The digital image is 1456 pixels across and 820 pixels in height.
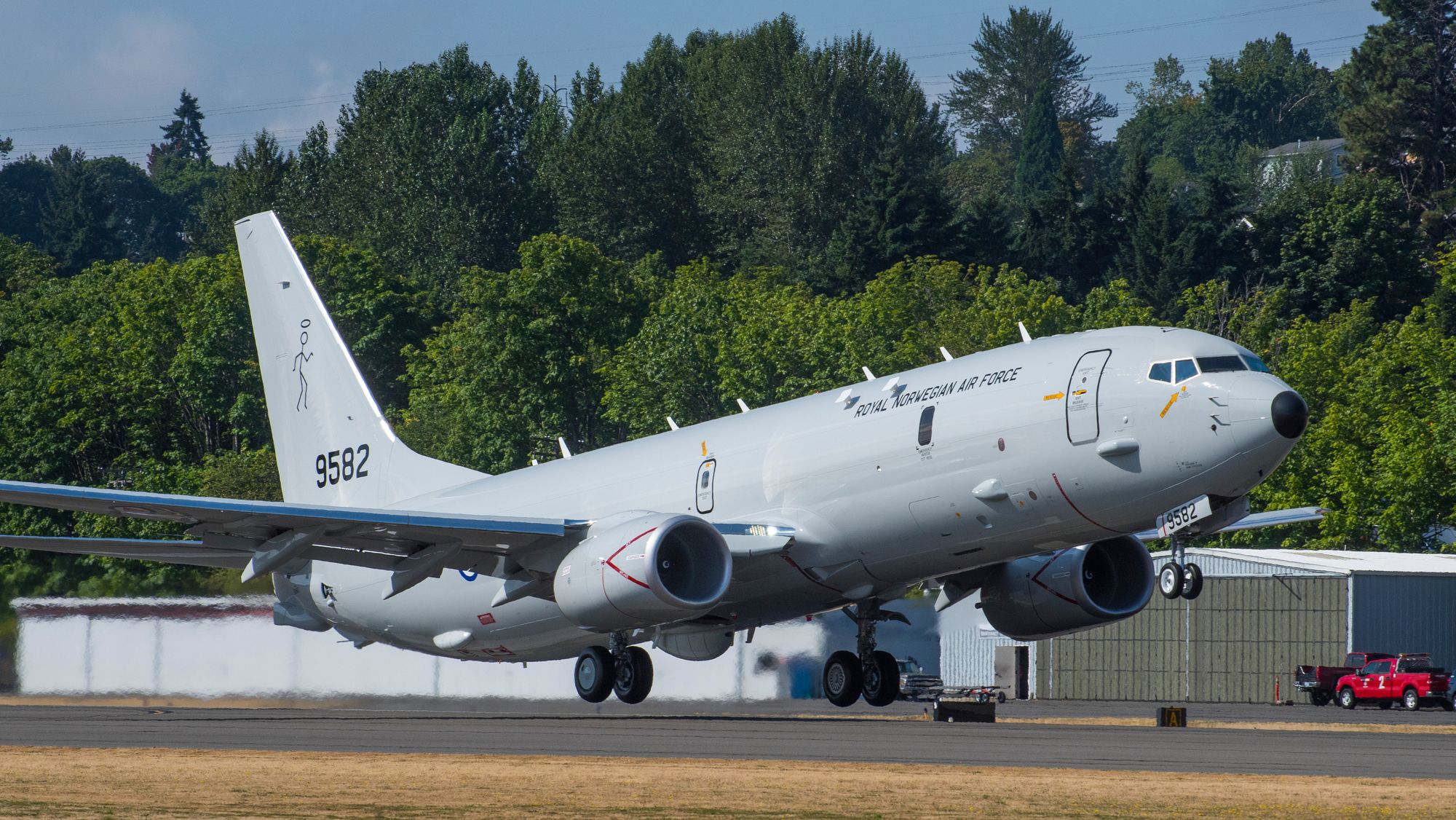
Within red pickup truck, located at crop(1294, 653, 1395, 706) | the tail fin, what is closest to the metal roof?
red pickup truck, located at crop(1294, 653, 1395, 706)

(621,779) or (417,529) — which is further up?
(417,529)

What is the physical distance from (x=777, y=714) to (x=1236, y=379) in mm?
19756

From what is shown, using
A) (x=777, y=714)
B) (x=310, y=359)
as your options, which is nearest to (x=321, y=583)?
(x=310, y=359)

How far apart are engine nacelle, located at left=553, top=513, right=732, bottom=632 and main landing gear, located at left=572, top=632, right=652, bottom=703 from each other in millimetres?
2895

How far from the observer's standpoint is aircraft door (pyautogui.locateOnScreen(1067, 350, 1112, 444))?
27734 millimetres

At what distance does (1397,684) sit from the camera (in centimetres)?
5656

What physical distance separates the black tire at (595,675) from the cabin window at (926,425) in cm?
836

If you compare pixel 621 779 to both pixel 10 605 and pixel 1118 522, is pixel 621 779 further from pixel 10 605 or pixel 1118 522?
pixel 10 605

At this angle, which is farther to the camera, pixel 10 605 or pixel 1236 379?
pixel 10 605

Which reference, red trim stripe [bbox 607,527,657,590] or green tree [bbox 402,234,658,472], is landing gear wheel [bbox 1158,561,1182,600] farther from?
green tree [bbox 402,234,658,472]

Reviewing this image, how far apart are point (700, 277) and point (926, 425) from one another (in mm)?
74690

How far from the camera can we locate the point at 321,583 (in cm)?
3969

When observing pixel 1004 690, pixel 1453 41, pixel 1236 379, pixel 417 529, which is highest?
pixel 1453 41

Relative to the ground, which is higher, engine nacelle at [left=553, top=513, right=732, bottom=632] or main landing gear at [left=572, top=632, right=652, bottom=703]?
engine nacelle at [left=553, top=513, right=732, bottom=632]
